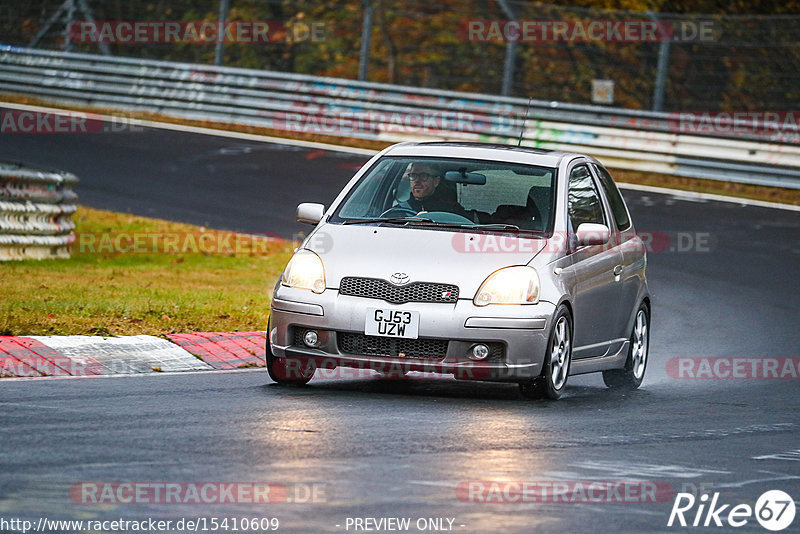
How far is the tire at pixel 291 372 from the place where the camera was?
32.6 feet

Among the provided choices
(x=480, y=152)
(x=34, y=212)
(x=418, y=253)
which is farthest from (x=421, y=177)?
(x=34, y=212)

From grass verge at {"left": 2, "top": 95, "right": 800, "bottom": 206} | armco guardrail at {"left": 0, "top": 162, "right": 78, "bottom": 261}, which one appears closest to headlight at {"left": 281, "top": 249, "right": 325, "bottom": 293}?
armco guardrail at {"left": 0, "top": 162, "right": 78, "bottom": 261}

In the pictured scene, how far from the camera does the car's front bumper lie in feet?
30.5

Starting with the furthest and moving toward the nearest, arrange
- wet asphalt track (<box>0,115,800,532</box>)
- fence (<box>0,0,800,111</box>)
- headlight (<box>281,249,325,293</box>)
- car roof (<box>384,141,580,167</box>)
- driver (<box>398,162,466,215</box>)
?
fence (<box>0,0,800,111</box>)
car roof (<box>384,141,580,167</box>)
driver (<box>398,162,466,215</box>)
headlight (<box>281,249,325,293</box>)
wet asphalt track (<box>0,115,800,532</box>)

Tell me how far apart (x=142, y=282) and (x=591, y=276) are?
239 inches

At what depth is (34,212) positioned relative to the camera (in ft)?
54.6

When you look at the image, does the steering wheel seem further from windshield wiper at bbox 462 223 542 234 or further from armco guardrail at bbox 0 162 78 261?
armco guardrail at bbox 0 162 78 261

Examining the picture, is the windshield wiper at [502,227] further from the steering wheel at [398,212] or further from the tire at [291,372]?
the tire at [291,372]

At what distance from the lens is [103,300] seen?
42.9 feet

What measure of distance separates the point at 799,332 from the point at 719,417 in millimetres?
4730

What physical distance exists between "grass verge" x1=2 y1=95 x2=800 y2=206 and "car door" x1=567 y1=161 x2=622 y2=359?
44.6ft

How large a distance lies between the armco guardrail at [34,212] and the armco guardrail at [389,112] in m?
10.6

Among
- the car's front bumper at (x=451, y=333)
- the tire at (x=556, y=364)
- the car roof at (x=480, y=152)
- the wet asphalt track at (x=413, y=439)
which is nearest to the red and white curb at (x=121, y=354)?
the wet asphalt track at (x=413, y=439)

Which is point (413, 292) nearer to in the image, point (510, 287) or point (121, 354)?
point (510, 287)
